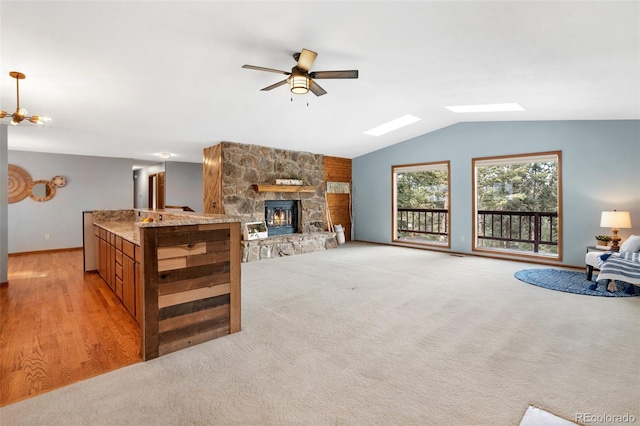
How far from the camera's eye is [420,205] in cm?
850

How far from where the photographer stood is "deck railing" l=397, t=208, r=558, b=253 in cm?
648

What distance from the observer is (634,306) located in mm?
3617

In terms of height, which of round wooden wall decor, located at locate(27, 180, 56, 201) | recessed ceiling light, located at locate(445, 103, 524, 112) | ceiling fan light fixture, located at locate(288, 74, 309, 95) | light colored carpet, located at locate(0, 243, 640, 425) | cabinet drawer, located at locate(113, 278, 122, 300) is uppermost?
recessed ceiling light, located at locate(445, 103, 524, 112)

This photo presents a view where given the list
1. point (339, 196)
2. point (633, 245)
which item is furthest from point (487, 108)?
point (339, 196)

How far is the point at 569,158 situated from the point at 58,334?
7609 millimetres

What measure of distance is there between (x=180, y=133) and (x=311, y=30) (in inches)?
146

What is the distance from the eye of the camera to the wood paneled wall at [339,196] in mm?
8578

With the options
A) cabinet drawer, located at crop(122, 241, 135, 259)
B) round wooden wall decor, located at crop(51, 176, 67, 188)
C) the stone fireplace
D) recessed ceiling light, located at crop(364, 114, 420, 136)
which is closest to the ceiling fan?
cabinet drawer, located at crop(122, 241, 135, 259)

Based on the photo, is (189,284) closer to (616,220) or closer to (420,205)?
(616,220)

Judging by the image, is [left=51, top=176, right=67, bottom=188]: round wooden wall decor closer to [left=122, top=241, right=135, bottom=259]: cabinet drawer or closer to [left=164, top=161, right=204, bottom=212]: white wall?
[left=164, top=161, right=204, bottom=212]: white wall

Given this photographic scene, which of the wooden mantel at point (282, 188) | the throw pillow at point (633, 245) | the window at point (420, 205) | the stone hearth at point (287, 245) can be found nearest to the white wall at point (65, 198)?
the wooden mantel at point (282, 188)

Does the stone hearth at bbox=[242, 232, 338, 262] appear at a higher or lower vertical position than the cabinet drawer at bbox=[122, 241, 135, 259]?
lower

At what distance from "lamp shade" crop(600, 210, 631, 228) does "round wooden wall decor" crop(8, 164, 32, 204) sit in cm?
1128

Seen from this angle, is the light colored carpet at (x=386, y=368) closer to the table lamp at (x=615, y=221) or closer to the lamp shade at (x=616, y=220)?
the table lamp at (x=615, y=221)
